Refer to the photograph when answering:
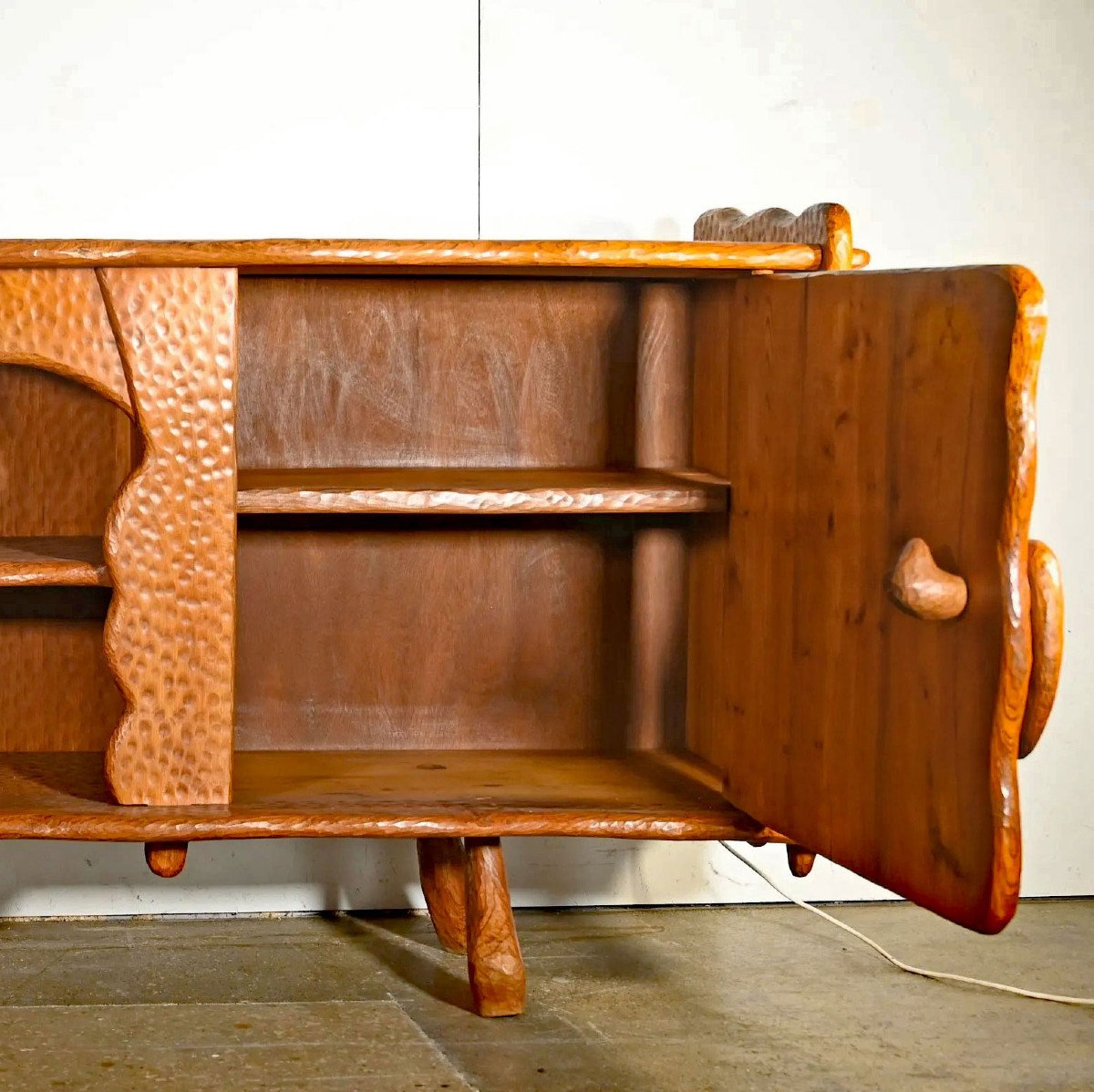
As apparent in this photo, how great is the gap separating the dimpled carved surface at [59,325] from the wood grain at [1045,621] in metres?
0.81

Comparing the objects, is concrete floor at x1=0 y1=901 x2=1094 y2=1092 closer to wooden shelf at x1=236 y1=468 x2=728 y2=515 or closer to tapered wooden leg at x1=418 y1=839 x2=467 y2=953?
tapered wooden leg at x1=418 y1=839 x2=467 y2=953

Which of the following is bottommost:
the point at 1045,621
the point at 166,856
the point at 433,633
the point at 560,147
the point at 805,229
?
the point at 166,856

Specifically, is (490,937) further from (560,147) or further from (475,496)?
(560,147)

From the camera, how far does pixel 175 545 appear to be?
1.32 meters

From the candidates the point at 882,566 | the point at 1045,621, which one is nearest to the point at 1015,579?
the point at 1045,621

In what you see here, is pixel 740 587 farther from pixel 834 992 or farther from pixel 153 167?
pixel 153 167

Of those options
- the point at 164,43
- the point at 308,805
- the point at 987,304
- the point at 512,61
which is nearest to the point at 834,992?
the point at 308,805

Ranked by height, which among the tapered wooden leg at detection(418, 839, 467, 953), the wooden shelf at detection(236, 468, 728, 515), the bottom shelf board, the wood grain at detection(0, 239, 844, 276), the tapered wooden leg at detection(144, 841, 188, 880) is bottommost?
the tapered wooden leg at detection(418, 839, 467, 953)

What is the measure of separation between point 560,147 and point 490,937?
97 cm

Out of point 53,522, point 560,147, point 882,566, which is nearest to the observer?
point 882,566

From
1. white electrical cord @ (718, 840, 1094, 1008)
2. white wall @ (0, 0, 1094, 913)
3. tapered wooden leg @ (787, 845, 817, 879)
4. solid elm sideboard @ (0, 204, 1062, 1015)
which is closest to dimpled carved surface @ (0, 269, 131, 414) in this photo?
solid elm sideboard @ (0, 204, 1062, 1015)

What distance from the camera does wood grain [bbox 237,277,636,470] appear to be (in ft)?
5.41

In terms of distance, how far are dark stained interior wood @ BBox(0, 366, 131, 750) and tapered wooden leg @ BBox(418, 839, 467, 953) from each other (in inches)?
16.0

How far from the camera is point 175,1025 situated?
57.4 inches
